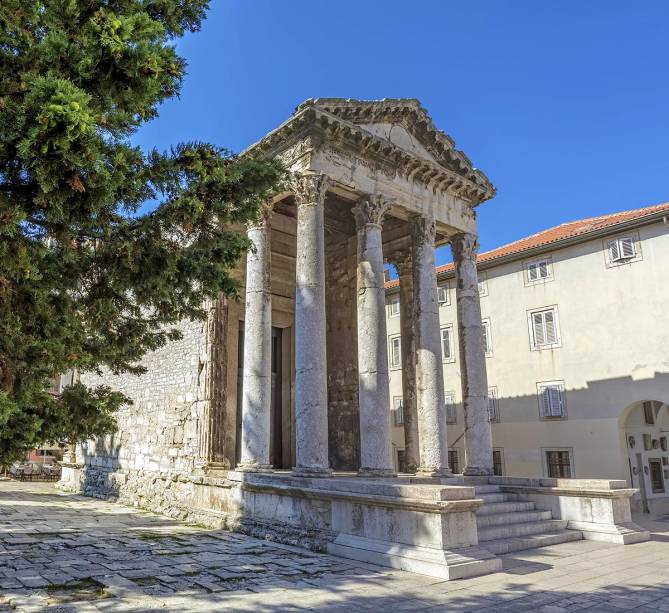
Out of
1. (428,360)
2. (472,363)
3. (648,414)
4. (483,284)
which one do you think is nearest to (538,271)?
(483,284)

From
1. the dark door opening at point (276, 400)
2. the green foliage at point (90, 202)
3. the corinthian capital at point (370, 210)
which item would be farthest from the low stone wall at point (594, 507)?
the green foliage at point (90, 202)

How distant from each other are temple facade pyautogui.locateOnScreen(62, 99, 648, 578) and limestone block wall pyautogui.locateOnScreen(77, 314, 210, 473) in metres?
0.05

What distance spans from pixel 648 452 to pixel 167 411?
1500 centimetres

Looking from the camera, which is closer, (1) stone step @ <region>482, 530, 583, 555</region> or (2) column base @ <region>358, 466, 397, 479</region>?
(1) stone step @ <region>482, 530, 583, 555</region>

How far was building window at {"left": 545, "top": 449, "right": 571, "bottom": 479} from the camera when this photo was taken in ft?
59.6

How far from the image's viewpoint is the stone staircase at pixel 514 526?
8.75 meters

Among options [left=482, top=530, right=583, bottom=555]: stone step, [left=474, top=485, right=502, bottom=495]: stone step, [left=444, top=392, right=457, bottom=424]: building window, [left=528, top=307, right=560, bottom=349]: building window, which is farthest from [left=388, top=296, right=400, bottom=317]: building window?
[left=482, top=530, right=583, bottom=555]: stone step

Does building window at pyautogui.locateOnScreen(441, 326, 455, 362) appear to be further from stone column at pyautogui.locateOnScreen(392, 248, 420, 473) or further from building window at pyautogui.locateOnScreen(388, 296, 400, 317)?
stone column at pyautogui.locateOnScreen(392, 248, 420, 473)

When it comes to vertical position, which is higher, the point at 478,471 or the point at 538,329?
the point at 538,329

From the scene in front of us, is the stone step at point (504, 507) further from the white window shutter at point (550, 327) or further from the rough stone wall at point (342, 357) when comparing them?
the white window shutter at point (550, 327)

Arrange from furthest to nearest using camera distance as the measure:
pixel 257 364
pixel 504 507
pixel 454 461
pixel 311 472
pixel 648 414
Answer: pixel 454 461 → pixel 648 414 → pixel 257 364 → pixel 504 507 → pixel 311 472

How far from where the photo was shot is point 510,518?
31.9 feet

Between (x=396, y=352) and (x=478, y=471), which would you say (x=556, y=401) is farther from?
(x=478, y=471)

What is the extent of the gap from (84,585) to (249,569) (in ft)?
6.40
